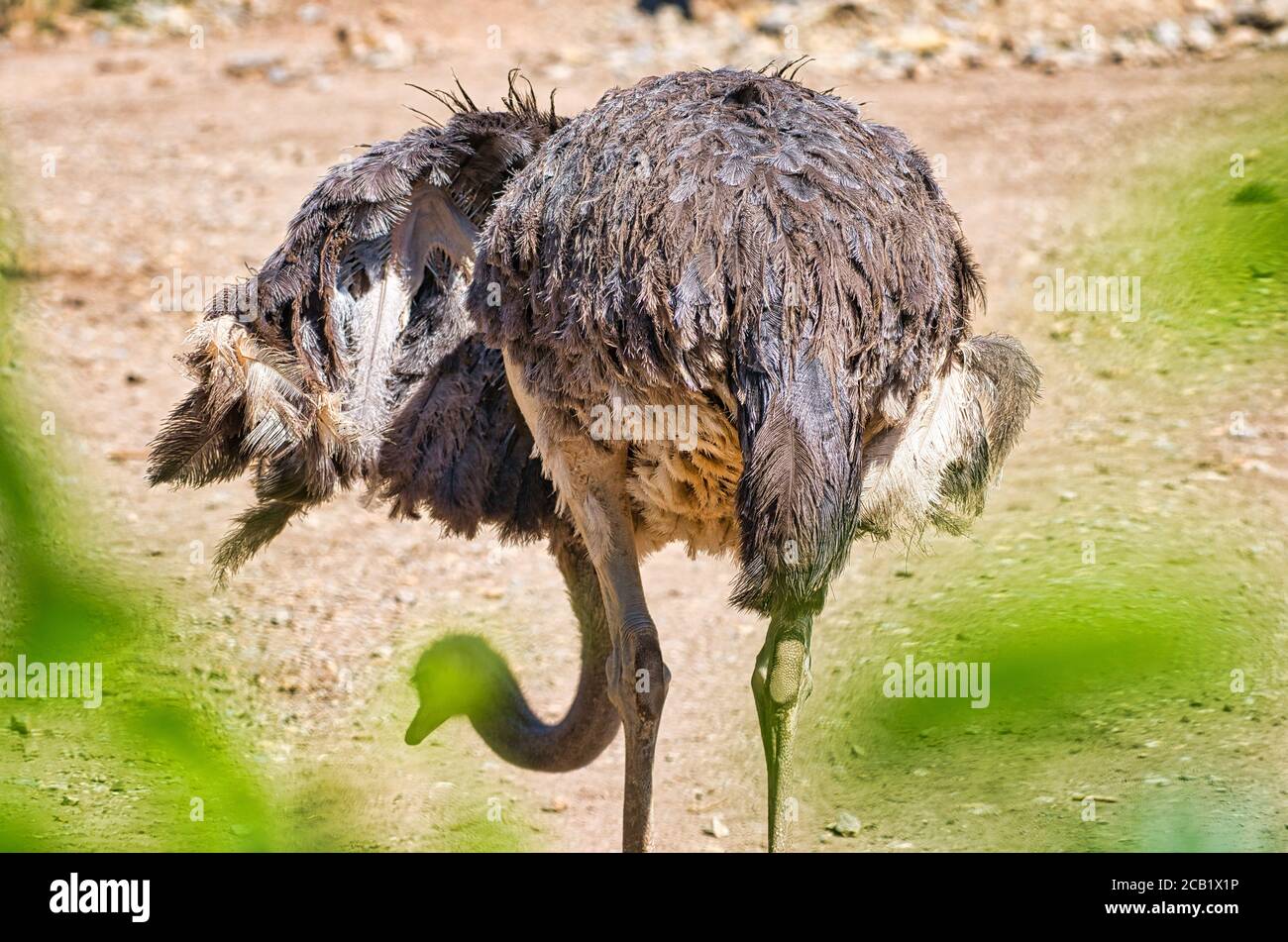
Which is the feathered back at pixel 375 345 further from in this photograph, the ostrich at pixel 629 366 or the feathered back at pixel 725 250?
the feathered back at pixel 725 250

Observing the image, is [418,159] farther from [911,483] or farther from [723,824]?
[723,824]

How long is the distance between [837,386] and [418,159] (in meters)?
1.96

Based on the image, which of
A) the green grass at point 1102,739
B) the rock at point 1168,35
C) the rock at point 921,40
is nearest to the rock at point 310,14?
the rock at point 921,40

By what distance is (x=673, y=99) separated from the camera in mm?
4066

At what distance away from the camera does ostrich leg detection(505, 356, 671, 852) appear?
13.9ft

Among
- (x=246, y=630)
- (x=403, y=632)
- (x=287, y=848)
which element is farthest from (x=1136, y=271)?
(x=287, y=848)

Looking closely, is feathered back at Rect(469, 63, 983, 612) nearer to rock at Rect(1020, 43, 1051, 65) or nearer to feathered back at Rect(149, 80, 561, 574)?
feathered back at Rect(149, 80, 561, 574)

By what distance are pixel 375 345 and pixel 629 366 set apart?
5.52ft

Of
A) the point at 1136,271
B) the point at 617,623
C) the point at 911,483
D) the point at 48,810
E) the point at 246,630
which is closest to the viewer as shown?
the point at 911,483

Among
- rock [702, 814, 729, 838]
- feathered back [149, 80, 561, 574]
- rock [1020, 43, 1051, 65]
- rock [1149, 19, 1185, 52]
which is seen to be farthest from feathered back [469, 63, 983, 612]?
rock [1149, 19, 1185, 52]

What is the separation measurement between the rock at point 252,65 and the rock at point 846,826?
1023 cm

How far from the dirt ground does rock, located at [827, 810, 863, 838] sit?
1.15 ft

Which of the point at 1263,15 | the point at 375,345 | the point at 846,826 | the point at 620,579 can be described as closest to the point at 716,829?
the point at 846,826

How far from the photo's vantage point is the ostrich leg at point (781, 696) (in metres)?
4.00
